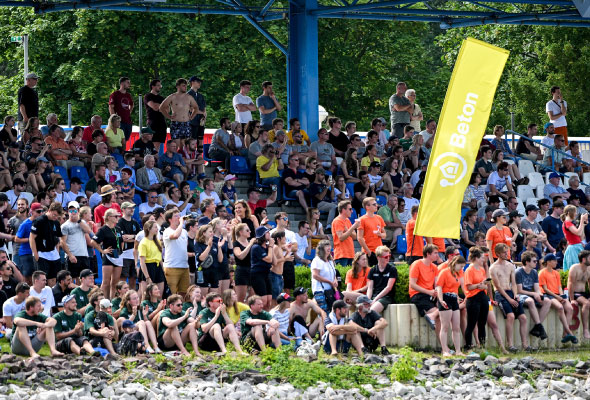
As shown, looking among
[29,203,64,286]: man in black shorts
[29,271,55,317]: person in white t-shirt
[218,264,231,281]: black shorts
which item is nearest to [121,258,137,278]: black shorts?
[29,203,64,286]: man in black shorts

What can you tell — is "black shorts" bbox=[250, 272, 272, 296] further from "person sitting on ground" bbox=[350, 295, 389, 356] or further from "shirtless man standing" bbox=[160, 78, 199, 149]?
"shirtless man standing" bbox=[160, 78, 199, 149]

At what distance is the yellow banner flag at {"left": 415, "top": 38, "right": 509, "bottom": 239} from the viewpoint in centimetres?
1510

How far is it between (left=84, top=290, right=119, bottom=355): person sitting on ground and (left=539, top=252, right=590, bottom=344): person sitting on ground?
715 centimetres

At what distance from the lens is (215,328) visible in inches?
613

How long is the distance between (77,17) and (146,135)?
1621 cm

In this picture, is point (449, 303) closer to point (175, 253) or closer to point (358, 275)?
point (358, 275)

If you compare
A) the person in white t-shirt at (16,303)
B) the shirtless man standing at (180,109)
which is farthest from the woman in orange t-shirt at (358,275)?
the shirtless man standing at (180,109)

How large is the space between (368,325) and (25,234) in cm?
532

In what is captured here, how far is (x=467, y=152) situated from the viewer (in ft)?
50.0

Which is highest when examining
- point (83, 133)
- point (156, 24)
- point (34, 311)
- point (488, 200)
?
point (156, 24)

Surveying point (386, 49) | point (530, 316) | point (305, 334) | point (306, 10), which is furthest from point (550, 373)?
point (386, 49)

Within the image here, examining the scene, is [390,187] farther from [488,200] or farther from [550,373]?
[550,373]

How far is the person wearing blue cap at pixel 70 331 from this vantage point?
49.0ft

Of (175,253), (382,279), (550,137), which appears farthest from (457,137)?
(550,137)
